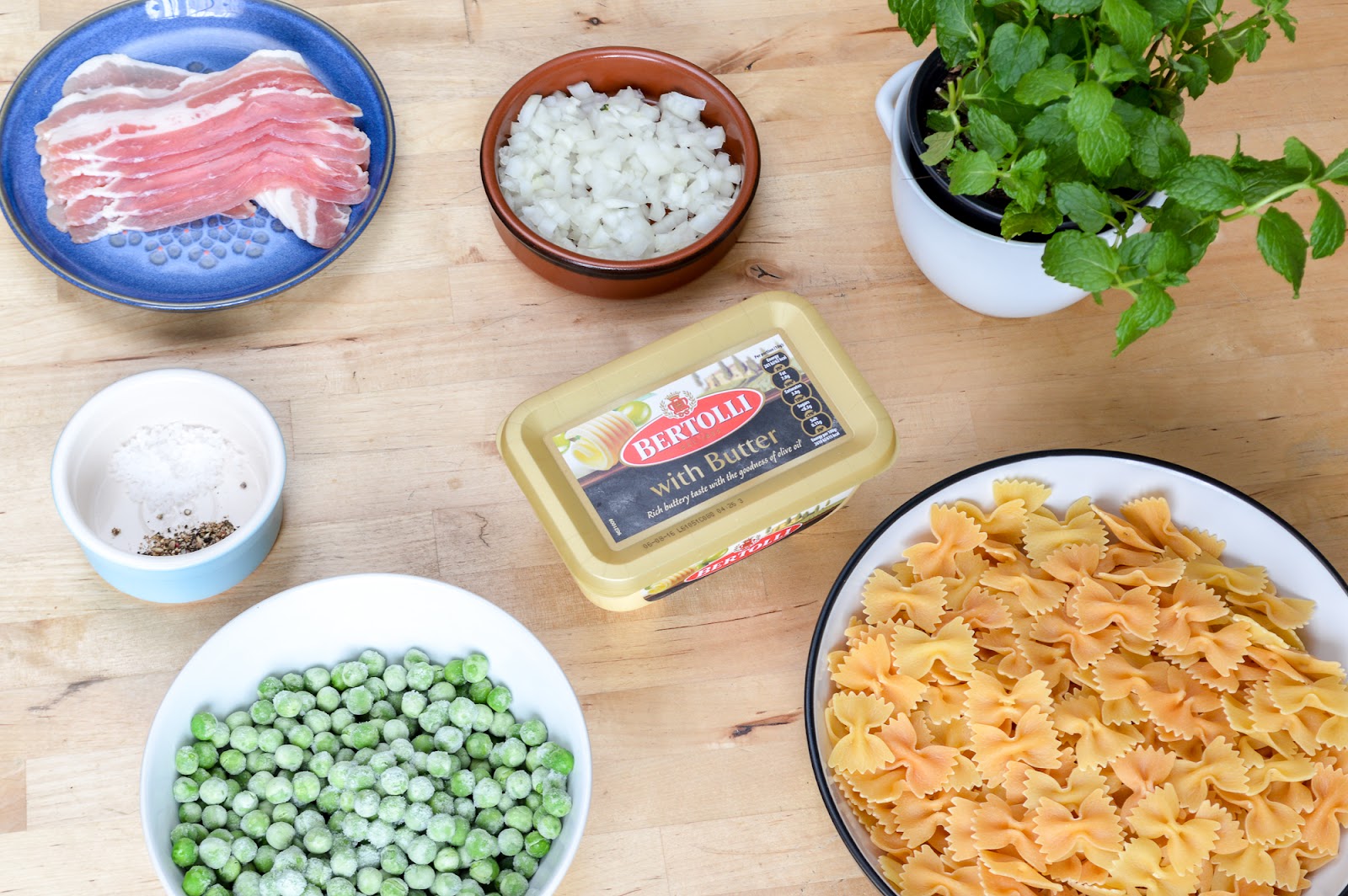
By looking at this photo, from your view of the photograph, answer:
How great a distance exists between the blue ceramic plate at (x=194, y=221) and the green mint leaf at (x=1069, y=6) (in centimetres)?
62

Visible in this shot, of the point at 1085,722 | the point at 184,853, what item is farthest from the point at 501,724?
the point at 1085,722

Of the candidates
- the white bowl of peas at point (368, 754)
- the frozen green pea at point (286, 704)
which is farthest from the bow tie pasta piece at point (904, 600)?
the frozen green pea at point (286, 704)

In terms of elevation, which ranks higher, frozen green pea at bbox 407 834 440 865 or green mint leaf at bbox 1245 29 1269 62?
green mint leaf at bbox 1245 29 1269 62

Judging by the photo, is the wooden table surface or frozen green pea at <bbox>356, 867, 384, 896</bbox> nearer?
frozen green pea at <bbox>356, 867, 384, 896</bbox>

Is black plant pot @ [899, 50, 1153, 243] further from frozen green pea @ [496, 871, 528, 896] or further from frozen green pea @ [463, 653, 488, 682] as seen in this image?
frozen green pea @ [496, 871, 528, 896]

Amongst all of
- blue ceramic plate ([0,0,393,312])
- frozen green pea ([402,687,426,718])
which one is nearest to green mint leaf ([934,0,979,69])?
blue ceramic plate ([0,0,393,312])

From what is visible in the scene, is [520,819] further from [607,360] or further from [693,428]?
[607,360]

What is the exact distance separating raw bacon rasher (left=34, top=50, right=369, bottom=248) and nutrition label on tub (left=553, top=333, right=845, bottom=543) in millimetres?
370

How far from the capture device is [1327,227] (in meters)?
0.74

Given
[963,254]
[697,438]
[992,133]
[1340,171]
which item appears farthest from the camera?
[963,254]

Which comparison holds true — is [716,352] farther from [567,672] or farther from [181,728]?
[181,728]

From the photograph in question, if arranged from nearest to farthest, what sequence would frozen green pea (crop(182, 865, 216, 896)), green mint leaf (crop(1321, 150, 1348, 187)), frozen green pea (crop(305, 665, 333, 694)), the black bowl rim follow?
green mint leaf (crop(1321, 150, 1348, 187)), frozen green pea (crop(182, 865, 216, 896)), frozen green pea (crop(305, 665, 333, 694)), the black bowl rim

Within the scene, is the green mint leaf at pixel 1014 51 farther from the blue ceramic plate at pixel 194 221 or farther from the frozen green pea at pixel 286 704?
the frozen green pea at pixel 286 704

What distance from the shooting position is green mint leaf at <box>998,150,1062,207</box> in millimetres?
799
